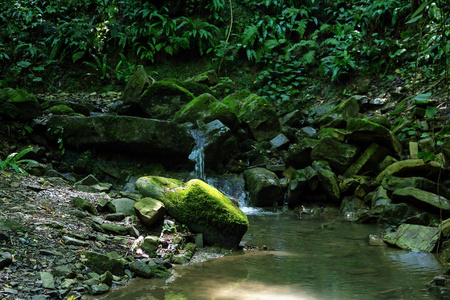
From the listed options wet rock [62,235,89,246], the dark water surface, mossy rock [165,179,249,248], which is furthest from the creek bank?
wet rock [62,235,89,246]

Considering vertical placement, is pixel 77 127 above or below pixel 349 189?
above

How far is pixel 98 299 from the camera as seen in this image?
2979mm

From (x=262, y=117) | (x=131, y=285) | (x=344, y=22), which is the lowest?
(x=131, y=285)

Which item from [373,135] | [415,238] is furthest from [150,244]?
[373,135]

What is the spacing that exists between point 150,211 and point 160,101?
20.4 feet

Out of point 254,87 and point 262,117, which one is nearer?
point 262,117

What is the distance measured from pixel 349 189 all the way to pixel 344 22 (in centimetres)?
890

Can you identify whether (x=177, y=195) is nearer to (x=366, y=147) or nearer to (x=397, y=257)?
(x=397, y=257)

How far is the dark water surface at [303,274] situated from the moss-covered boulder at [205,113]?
4.44 meters

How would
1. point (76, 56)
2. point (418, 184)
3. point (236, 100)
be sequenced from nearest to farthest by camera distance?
point (418, 184), point (236, 100), point (76, 56)

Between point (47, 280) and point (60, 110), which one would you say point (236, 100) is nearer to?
point (60, 110)

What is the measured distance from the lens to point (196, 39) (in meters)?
14.6

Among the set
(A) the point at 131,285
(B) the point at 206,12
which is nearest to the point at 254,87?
(B) the point at 206,12

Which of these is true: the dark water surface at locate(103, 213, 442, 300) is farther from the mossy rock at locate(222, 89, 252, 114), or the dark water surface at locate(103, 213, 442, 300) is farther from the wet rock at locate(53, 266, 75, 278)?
the mossy rock at locate(222, 89, 252, 114)
